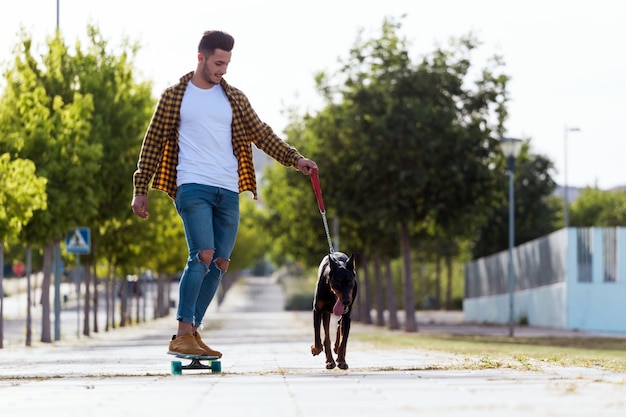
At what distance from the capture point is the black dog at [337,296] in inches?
421

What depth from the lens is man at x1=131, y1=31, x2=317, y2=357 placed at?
9.91m


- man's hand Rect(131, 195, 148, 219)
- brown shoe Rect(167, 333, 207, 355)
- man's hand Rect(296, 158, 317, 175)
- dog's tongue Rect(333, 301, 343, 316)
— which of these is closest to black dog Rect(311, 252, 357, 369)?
dog's tongue Rect(333, 301, 343, 316)

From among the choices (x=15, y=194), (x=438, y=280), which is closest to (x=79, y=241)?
(x=15, y=194)

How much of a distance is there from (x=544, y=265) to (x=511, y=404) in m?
41.8

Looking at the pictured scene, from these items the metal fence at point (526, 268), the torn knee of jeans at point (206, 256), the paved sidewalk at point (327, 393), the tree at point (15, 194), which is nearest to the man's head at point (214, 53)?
the torn knee of jeans at point (206, 256)

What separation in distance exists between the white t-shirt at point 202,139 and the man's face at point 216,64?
0.18m

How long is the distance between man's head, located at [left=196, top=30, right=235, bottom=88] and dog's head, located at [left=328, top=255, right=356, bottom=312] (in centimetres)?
177

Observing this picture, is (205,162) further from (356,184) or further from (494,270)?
(494,270)

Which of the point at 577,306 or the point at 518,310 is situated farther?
the point at 518,310

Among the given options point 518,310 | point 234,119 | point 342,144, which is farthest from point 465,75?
point 234,119

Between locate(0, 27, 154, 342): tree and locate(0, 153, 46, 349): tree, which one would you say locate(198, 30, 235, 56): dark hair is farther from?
locate(0, 27, 154, 342): tree

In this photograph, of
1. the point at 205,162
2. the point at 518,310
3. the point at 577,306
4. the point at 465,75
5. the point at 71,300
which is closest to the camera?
the point at 205,162

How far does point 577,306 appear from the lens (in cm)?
4294

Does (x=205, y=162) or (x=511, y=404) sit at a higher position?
(x=205, y=162)
